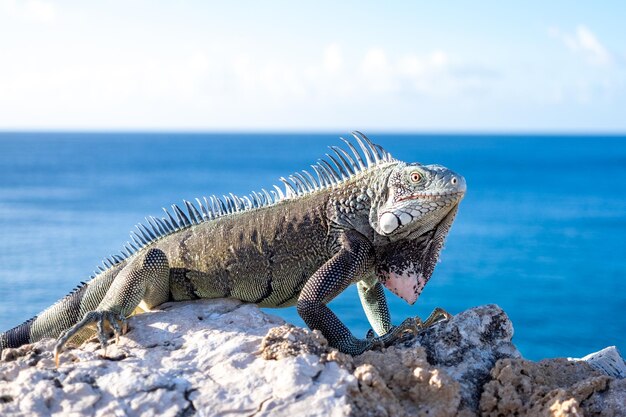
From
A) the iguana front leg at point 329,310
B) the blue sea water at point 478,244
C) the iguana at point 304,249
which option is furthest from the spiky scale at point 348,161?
the blue sea water at point 478,244

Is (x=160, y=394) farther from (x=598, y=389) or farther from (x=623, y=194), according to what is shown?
(x=623, y=194)

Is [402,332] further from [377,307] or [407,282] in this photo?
[377,307]

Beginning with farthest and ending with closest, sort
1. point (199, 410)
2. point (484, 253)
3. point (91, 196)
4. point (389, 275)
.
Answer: point (91, 196), point (484, 253), point (389, 275), point (199, 410)

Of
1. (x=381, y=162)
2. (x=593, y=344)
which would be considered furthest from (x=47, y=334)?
(x=593, y=344)

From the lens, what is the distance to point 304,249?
18.4 ft

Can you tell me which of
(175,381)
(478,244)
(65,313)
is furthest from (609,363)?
(478,244)

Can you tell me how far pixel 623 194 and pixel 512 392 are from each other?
50764 mm

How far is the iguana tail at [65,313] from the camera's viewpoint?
5.91 meters

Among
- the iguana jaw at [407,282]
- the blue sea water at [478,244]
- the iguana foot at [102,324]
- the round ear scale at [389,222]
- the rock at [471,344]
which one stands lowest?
the blue sea water at [478,244]

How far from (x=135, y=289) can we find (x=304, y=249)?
1.14 m

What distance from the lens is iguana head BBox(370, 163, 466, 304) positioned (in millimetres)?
5270

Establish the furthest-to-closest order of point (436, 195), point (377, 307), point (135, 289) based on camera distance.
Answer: point (377, 307), point (135, 289), point (436, 195)

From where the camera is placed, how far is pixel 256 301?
5676 millimetres

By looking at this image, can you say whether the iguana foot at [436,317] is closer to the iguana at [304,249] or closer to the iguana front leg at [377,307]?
the iguana at [304,249]
